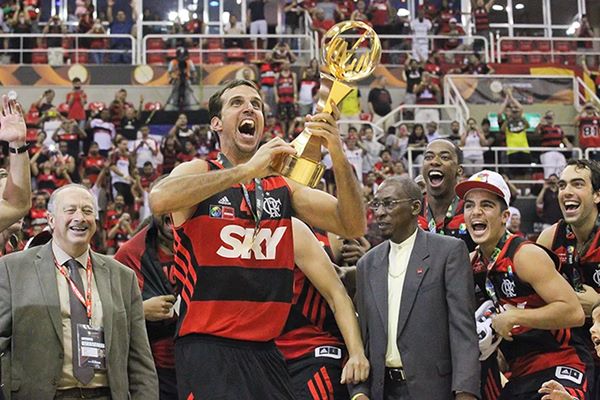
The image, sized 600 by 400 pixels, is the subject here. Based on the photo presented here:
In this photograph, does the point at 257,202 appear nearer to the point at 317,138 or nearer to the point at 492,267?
the point at 317,138

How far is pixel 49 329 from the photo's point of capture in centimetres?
592

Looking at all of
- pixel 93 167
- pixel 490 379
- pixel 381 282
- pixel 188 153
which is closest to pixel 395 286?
pixel 381 282

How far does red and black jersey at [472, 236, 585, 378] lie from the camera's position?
6.09 meters

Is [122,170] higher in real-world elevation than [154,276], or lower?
higher

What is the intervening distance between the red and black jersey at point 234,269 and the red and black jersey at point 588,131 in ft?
53.7

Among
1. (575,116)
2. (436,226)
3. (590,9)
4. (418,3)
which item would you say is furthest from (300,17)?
(436,226)

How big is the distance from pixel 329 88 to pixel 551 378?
2.40m

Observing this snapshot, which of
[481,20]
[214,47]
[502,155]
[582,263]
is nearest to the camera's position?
[582,263]

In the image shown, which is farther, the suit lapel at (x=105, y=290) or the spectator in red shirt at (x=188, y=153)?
the spectator in red shirt at (x=188, y=153)

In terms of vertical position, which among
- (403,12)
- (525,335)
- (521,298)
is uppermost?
(403,12)

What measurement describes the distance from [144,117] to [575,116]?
9199 mm

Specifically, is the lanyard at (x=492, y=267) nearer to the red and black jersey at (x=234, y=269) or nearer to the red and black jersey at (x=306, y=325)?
the red and black jersey at (x=306, y=325)

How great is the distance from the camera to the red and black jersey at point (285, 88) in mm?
20734

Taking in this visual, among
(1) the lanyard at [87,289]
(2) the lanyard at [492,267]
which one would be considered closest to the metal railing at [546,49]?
(2) the lanyard at [492,267]
